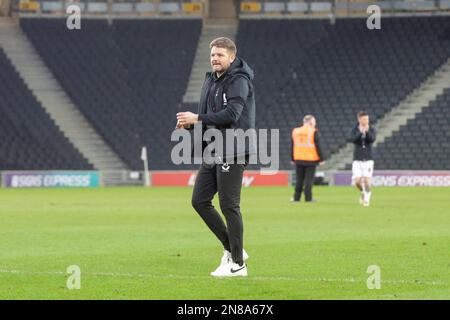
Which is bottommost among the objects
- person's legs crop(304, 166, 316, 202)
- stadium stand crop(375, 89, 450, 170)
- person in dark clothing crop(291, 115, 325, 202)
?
person's legs crop(304, 166, 316, 202)

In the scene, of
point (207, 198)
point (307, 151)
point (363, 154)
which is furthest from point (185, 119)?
point (307, 151)

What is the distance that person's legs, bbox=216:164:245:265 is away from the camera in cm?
1193

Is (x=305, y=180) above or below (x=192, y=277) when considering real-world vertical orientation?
above

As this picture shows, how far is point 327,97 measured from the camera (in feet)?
159

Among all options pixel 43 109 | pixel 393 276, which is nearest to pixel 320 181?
pixel 43 109

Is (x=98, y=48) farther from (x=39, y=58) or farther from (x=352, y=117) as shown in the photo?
(x=352, y=117)

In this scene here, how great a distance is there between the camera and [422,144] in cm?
4562

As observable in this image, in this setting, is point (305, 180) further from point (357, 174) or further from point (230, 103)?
point (230, 103)

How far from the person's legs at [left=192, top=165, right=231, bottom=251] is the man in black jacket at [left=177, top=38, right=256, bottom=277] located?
1 centimetres

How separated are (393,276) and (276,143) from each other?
112 ft

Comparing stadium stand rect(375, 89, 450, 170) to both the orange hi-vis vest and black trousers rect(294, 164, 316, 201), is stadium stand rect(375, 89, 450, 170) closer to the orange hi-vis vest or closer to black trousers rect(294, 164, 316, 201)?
the orange hi-vis vest

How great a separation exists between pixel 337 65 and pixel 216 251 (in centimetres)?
3487

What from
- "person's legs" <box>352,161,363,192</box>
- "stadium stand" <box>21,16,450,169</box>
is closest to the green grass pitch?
"person's legs" <box>352,161,363,192</box>

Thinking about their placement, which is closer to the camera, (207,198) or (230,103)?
(230,103)
